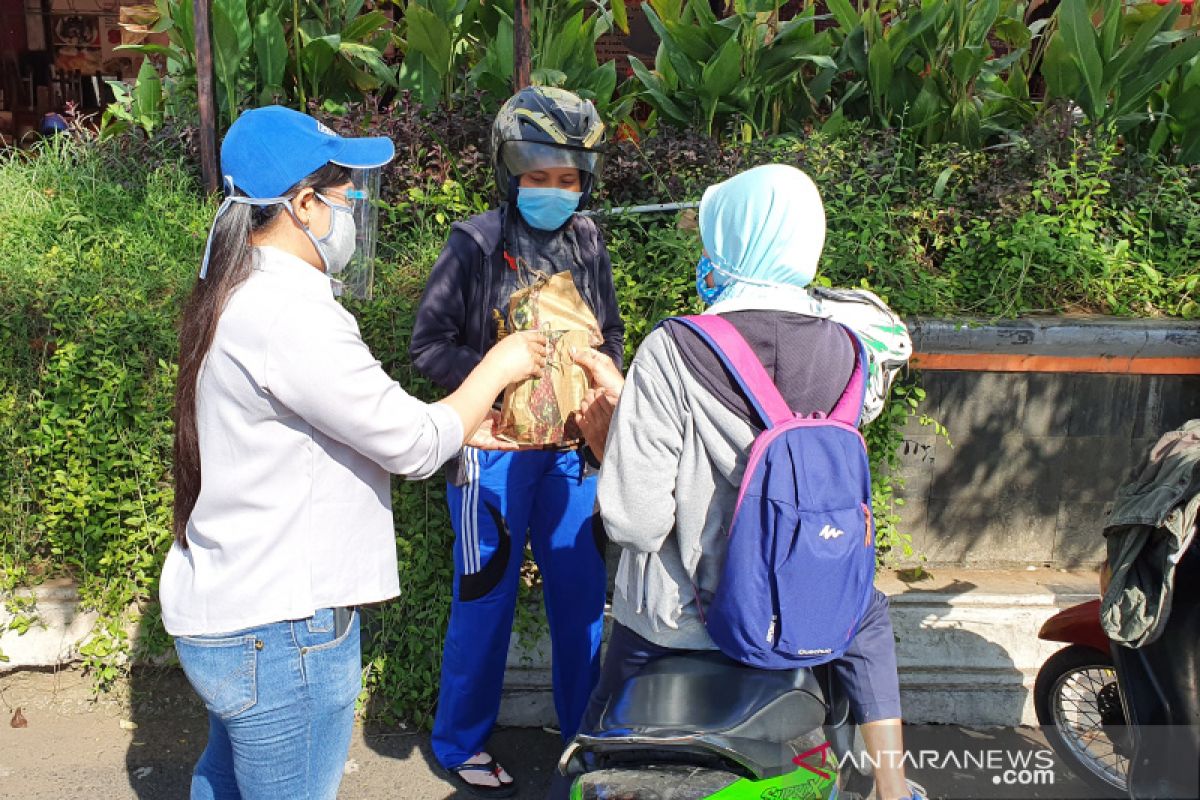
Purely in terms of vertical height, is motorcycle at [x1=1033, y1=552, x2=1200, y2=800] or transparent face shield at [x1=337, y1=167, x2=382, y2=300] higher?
transparent face shield at [x1=337, y1=167, x2=382, y2=300]

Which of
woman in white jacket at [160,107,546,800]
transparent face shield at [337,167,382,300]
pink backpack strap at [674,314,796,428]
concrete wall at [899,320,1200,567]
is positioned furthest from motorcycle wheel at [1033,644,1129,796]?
transparent face shield at [337,167,382,300]

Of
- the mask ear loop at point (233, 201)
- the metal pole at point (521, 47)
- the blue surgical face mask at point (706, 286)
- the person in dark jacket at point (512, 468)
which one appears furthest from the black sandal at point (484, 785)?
the metal pole at point (521, 47)

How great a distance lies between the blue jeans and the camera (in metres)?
1.88

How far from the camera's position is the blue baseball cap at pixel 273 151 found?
191 cm

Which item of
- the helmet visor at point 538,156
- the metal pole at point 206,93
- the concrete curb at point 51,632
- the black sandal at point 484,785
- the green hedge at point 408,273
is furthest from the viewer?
the metal pole at point 206,93

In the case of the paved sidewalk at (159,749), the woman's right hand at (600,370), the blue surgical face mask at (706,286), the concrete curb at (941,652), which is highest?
the blue surgical face mask at (706,286)

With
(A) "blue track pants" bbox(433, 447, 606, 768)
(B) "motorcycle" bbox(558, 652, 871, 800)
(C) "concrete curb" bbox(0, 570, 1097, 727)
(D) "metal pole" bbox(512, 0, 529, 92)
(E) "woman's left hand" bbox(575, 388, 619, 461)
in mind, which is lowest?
(C) "concrete curb" bbox(0, 570, 1097, 727)

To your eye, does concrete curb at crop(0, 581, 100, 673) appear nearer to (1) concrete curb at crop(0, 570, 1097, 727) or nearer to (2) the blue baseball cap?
(1) concrete curb at crop(0, 570, 1097, 727)

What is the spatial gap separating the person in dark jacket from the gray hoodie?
2.61ft

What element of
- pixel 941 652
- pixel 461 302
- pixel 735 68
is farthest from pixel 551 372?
pixel 735 68

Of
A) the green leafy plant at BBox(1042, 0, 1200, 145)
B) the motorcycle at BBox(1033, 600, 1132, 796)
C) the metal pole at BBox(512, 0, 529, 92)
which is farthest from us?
the green leafy plant at BBox(1042, 0, 1200, 145)

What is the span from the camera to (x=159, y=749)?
11.4 feet

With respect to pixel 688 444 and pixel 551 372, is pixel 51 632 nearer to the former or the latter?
pixel 551 372

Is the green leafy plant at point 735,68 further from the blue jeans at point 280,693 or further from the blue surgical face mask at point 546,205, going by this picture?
the blue jeans at point 280,693
